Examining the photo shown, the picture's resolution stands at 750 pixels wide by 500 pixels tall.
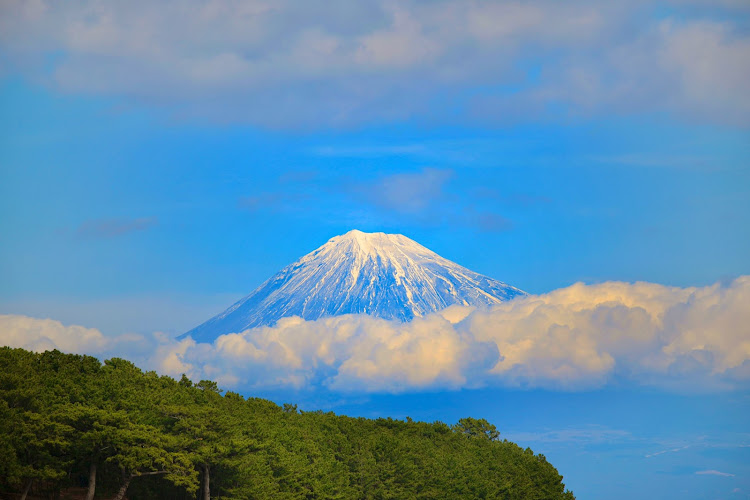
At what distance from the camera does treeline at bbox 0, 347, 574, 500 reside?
6544 cm

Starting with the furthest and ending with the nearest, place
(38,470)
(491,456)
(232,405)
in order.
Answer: (491,456), (232,405), (38,470)

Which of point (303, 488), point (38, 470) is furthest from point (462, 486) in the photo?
point (38, 470)

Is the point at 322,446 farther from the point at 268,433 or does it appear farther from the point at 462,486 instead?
the point at 462,486

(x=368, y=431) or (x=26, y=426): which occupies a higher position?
(x=368, y=431)

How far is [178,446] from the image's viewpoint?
233 feet

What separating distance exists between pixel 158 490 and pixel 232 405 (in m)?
13.1

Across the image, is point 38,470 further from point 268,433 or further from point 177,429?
point 268,433

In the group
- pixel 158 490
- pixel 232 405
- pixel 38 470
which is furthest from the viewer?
pixel 232 405

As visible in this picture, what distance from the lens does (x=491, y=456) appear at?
11494 centimetres

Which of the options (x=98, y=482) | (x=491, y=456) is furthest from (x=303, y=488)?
(x=491, y=456)

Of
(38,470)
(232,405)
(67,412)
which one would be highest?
(232,405)

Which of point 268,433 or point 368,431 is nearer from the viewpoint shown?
point 268,433

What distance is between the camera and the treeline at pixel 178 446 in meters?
65.4

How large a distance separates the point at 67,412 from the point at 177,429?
32.3 ft
